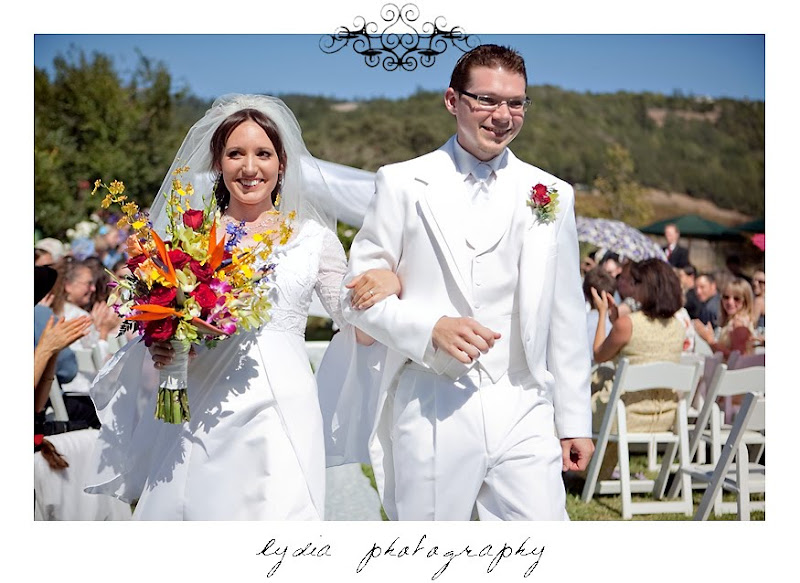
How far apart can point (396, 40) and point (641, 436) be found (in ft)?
12.8

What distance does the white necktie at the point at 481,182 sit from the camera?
4.29 m

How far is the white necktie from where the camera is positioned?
4.29 metres

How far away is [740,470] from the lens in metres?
6.41

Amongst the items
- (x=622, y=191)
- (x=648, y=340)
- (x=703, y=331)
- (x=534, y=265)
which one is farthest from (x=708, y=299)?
(x=622, y=191)

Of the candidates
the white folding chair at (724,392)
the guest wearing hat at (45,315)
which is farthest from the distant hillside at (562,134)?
the white folding chair at (724,392)

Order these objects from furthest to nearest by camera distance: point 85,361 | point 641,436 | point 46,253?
point 46,253 → point 85,361 → point 641,436

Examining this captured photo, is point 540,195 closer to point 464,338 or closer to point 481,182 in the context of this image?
point 481,182

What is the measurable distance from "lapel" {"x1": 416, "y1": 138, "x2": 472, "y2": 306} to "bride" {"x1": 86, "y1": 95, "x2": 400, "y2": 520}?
0.88 ft

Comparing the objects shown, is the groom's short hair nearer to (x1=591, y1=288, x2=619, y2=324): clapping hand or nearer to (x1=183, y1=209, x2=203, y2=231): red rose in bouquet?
(x1=183, y1=209, x2=203, y2=231): red rose in bouquet

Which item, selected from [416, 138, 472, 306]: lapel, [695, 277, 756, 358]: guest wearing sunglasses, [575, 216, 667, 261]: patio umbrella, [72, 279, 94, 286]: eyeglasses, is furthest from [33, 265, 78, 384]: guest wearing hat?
[575, 216, 667, 261]: patio umbrella

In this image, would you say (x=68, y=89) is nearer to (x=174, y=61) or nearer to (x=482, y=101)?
(x=174, y=61)

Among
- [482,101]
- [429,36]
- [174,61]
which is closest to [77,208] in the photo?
[174,61]

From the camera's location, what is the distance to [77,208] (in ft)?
71.9
